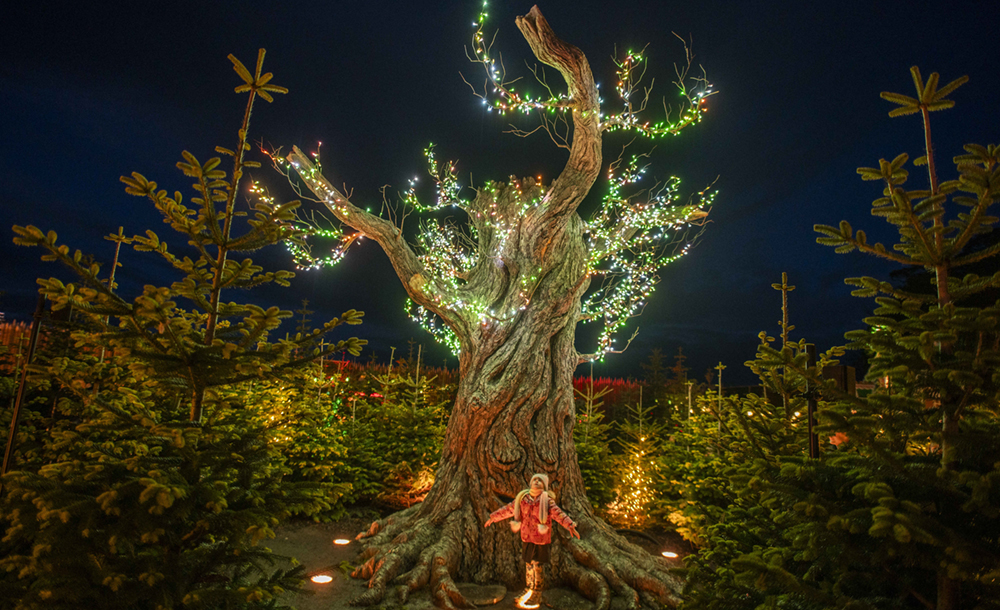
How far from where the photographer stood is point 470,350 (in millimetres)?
6012

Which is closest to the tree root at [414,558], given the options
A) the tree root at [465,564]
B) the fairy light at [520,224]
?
the tree root at [465,564]

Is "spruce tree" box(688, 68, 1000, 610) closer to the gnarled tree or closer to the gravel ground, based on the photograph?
the gravel ground

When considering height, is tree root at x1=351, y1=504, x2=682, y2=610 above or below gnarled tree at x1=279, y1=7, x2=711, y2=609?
below

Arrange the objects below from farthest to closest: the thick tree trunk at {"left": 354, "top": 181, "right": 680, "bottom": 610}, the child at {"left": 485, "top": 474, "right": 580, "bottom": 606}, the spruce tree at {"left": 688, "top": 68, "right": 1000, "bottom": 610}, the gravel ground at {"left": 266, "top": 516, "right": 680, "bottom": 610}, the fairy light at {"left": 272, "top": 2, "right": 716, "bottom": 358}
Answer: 1. the fairy light at {"left": 272, "top": 2, "right": 716, "bottom": 358}
2. the thick tree trunk at {"left": 354, "top": 181, "right": 680, "bottom": 610}
3. the child at {"left": 485, "top": 474, "right": 580, "bottom": 606}
4. the gravel ground at {"left": 266, "top": 516, "right": 680, "bottom": 610}
5. the spruce tree at {"left": 688, "top": 68, "right": 1000, "bottom": 610}

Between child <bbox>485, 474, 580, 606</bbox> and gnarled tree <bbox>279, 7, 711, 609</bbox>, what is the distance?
0.63 metres

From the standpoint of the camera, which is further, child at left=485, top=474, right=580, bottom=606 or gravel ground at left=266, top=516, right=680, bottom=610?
child at left=485, top=474, right=580, bottom=606

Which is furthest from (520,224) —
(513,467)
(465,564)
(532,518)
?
(465,564)

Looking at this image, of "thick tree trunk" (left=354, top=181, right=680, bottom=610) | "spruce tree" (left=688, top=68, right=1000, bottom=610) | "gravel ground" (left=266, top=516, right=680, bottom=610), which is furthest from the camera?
"thick tree trunk" (left=354, top=181, right=680, bottom=610)

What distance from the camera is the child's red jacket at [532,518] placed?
437 centimetres

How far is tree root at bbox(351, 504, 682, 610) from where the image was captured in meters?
4.44

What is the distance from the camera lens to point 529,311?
19.5ft

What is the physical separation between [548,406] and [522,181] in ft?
11.0

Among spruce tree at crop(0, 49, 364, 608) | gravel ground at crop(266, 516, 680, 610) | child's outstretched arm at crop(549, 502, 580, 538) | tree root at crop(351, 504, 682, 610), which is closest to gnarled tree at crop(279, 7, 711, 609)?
tree root at crop(351, 504, 682, 610)

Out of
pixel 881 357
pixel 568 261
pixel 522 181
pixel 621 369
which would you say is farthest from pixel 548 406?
pixel 621 369
